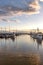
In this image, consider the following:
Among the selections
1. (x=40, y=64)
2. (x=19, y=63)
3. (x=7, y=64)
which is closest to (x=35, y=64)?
(x=40, y=64)

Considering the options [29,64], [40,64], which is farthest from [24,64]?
[40,64]

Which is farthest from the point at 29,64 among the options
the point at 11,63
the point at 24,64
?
the point at 11,63

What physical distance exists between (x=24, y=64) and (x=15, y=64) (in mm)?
844

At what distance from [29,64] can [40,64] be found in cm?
102

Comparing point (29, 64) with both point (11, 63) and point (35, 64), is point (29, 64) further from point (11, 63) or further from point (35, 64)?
point (11, 63)

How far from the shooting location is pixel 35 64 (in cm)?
1494

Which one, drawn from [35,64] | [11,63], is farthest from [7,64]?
[35,64]

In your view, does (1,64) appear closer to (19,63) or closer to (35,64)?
(19,63)

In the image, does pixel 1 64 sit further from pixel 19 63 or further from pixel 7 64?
pixel 19 63

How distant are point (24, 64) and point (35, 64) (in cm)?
103

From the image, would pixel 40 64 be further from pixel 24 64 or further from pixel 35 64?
pixel 24 64

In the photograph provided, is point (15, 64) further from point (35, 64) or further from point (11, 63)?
point (35, 64)

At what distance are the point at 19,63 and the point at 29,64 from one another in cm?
102

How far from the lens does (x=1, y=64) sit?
1499 centimetres
